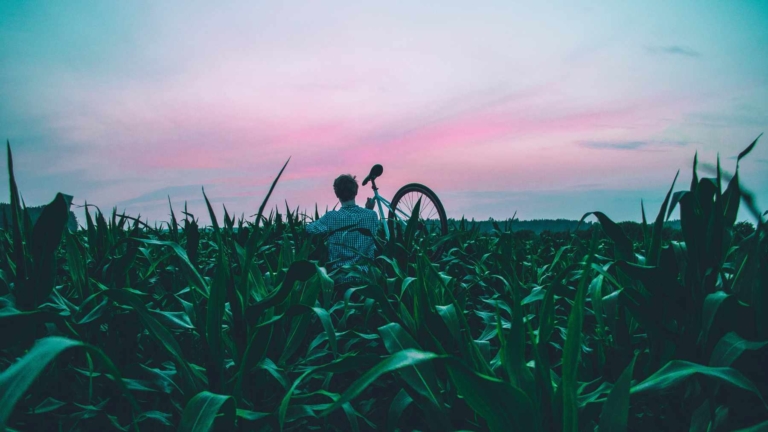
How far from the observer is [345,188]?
5176 mm

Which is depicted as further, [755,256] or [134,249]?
[134,249]

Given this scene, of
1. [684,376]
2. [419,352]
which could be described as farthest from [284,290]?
[684,376]

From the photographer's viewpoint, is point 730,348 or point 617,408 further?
point 730,348

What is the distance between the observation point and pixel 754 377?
0.99m

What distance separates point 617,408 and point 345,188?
4565 millimetres

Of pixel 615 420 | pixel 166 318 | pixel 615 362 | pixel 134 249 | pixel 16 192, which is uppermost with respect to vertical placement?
pixel 16 192

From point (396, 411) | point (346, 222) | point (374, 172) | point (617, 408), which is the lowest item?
point (396, 411)

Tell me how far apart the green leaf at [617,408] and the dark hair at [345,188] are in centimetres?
453

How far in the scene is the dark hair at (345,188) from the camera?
5168 mm

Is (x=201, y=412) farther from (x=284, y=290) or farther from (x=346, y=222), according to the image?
(x=346, y=222)

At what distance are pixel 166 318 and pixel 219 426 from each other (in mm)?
385

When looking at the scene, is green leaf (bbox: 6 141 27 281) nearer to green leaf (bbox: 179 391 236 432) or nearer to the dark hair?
green leaf (bbox: 179 391 236 432)

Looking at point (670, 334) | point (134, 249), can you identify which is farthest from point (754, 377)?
point (134, 249)

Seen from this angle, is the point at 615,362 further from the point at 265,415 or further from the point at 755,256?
the point at 265,415
